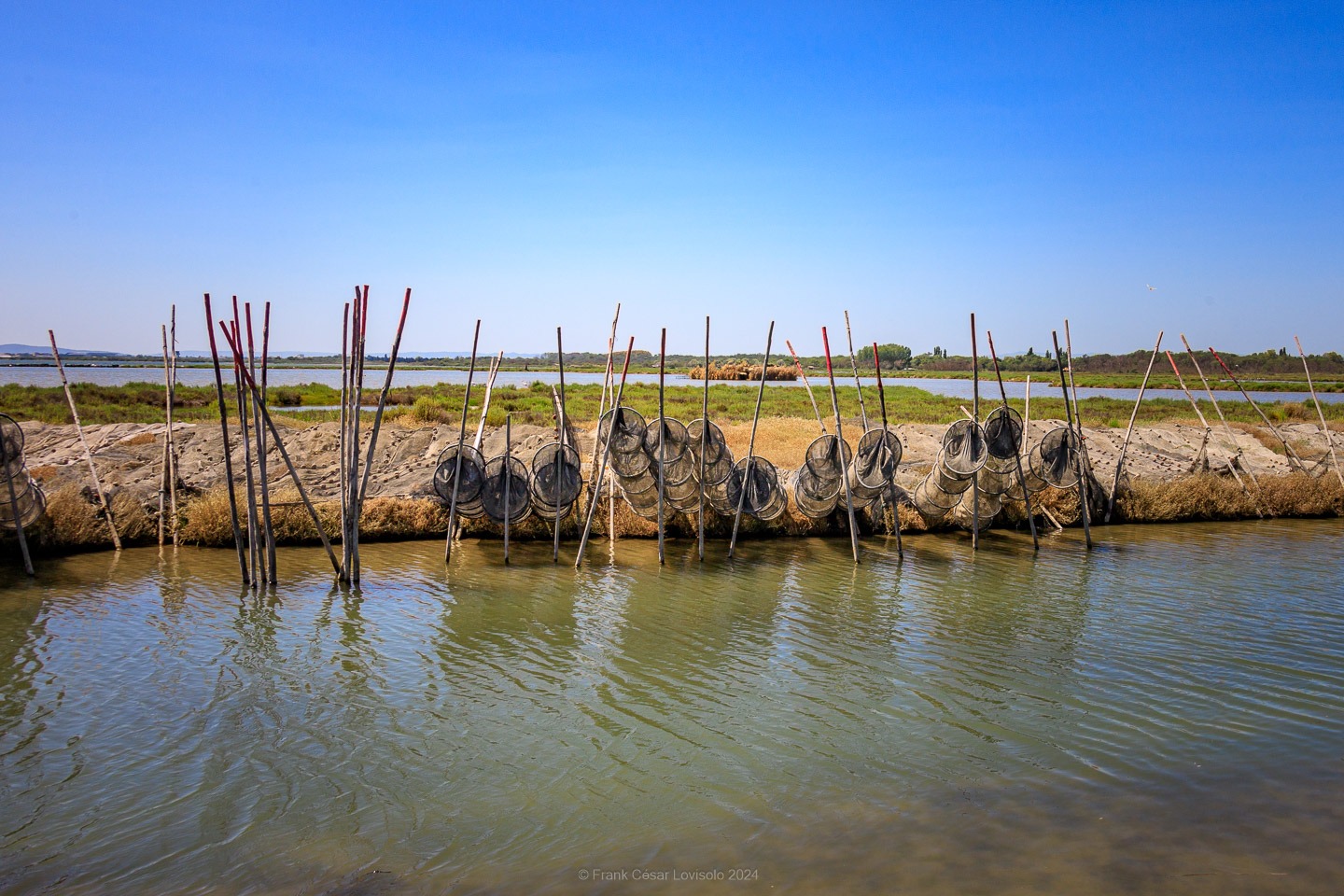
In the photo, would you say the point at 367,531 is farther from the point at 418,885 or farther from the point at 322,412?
the point at 322,412

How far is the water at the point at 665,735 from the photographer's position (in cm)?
465

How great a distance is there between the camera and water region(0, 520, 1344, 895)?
4.65 meters

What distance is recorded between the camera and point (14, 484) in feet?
34.5

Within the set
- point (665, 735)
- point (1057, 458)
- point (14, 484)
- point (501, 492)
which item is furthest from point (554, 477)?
point (1057, 458)

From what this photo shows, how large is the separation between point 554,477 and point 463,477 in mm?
1228

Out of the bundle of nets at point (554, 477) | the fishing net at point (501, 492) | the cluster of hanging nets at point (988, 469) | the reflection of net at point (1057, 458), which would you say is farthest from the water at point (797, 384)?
the fishing net at point (501, 492)

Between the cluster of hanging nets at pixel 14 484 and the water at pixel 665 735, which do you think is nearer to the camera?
the water at pixel 665 735

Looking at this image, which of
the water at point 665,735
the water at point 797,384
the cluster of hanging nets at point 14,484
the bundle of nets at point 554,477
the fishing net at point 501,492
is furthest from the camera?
the water at point 797,384

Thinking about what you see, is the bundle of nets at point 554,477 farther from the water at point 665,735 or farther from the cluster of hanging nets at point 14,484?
the cluster of hanging nets at point 14,484

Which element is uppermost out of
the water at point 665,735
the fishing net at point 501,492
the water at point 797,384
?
the water at point 797,384

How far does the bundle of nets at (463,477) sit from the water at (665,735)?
1358mm

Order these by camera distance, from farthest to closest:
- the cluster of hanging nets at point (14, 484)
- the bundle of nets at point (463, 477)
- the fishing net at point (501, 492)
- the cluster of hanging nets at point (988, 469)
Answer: the cluster of hanging nets at point (988, 469)
the fishing net at point (501, 492)
the bundle of nets at point (463, 477)
the cluster of hanging nets at point (14, 484)

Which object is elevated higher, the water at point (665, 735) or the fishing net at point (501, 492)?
the fishing net at point (501, 492)

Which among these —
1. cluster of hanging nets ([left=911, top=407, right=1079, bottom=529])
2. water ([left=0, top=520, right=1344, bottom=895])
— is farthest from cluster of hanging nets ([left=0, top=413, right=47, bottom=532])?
cluster of hanging nets ([left=911, top=407, right=1079, bottom=529])
